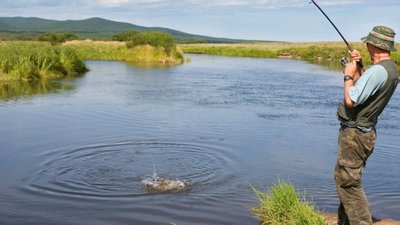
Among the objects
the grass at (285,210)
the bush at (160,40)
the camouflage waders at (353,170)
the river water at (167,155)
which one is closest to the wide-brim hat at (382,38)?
the camouflage waders at (353,170)

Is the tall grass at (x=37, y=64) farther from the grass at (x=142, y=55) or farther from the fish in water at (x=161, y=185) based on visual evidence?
the fish in water at (x=161, y=185)

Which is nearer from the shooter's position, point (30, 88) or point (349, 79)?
point (349, 79)

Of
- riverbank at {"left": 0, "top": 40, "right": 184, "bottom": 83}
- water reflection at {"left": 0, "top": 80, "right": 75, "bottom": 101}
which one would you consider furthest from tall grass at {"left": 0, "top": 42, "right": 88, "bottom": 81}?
water reflection at {"left": 0, "top": 80, "right": 75, "bottom": 101}

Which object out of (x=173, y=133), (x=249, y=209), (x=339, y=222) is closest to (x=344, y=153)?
(x=339, y=222)

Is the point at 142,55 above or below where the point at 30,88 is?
above

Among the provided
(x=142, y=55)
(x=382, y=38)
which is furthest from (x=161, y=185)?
(x=142, y=55)

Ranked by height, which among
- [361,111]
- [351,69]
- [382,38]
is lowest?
[361,111]

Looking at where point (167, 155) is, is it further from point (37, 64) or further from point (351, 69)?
point (37, 64)

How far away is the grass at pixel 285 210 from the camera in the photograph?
5.02 m

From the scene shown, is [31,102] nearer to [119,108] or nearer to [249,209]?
[119,108]

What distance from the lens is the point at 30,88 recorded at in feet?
60.9

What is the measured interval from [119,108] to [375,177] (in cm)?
810

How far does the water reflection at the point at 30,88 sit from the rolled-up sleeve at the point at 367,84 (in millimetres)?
13123

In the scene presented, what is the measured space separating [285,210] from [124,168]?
3.33m
